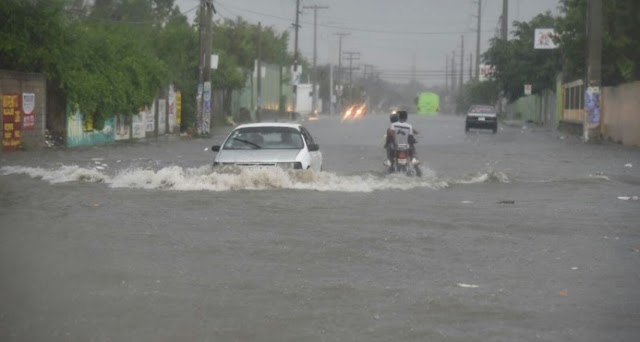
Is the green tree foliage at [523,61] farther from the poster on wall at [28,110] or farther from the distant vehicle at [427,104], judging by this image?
the distant vehicle at [427,104]

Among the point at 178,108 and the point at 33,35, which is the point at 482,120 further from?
the point at 33,35

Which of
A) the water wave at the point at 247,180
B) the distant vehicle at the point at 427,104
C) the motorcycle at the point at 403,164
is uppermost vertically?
the distant vehicle at the point at 427,104

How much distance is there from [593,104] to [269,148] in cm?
2706

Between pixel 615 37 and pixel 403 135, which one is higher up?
pixel 615 37

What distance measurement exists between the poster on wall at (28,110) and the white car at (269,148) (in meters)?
14.7

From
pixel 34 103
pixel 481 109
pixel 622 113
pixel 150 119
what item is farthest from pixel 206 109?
pixel 481 109

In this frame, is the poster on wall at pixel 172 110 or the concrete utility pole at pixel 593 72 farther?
the poster on wall at pixel 172 110

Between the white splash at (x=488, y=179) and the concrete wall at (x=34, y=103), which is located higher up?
the concrete wall at (x=34, y=103)

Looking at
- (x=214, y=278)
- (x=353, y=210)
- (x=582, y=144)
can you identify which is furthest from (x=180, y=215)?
(x=582, y=144)

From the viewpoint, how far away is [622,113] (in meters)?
44.4

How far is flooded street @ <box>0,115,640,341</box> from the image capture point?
27.9 feet

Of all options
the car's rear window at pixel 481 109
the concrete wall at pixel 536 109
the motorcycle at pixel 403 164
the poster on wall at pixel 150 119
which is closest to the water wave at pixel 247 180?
the motorcycle at pixel 403 164

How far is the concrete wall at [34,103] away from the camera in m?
33.1

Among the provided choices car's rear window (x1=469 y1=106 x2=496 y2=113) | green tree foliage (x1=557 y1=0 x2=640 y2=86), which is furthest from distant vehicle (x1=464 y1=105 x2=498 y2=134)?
green tree foliage (x1=557 y1=0 x2=640 y2=86)
